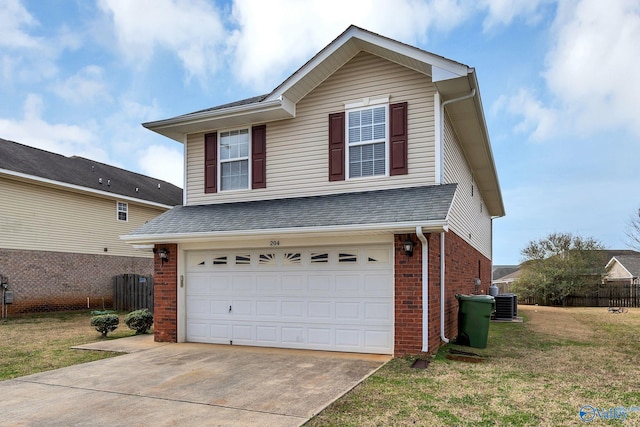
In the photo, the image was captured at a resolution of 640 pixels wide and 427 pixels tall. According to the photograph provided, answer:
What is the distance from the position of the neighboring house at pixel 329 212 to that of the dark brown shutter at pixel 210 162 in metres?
0.04

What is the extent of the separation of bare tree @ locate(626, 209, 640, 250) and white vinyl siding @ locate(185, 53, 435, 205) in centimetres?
1519

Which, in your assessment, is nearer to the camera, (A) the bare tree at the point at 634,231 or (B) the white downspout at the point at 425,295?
(B) the white downspout at the point at 425,295

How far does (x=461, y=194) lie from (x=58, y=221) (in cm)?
1510

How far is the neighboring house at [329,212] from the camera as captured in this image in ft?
27.1

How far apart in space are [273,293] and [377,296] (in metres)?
2.29

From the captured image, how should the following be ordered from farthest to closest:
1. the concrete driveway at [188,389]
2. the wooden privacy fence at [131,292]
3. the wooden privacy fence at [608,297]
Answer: the wooden privacy fence at [608,297] < the wooden privacy fence at [131,292] < the concrete driveway at [188,389]

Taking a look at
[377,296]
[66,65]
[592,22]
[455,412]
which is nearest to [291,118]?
[377,296]

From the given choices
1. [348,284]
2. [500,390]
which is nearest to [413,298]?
[348,284]

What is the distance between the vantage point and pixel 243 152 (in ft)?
35.4

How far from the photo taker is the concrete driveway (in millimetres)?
4984

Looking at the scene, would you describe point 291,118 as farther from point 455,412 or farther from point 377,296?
point 455,412

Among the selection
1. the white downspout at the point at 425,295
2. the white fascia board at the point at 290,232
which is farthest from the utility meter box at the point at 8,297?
the white downspout at the point at 425,295

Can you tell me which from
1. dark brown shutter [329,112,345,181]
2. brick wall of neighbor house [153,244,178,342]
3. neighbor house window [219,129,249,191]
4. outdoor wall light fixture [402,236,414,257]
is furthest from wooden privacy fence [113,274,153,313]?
outdoor wall light fixture [402,236,414,257]

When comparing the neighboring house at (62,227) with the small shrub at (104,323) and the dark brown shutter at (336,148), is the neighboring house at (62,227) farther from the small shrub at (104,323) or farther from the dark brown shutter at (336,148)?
the dark brown shutter at (336,148)
